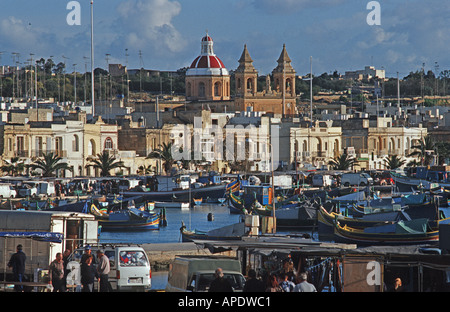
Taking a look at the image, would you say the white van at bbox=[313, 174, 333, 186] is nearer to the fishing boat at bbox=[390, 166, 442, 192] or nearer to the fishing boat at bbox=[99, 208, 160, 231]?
the fishing boat at bbox=[390, 166, 442, 192]

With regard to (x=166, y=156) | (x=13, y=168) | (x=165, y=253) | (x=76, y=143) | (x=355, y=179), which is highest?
(x=76, y=143)

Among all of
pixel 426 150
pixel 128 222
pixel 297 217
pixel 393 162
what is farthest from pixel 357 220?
pixel 393 162

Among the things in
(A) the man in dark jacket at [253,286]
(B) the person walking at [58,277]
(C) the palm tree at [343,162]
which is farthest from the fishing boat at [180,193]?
(A) the man in dark jacket at [253,286]

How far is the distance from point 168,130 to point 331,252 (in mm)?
56326

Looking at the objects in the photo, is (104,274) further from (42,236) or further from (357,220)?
(357,220)

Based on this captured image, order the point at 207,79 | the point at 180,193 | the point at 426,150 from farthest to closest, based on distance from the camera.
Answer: the point at 207,79
the point at 426,150
the point at 180,193

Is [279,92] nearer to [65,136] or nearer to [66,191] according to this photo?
[65,136]

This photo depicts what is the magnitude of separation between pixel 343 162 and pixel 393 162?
638 centimetres

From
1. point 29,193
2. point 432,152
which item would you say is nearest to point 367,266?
point 29,193

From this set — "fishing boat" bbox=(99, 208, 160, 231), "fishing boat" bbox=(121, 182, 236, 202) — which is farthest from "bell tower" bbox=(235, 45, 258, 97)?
"fishing boat" bbox=(99, 208, 160, 231)

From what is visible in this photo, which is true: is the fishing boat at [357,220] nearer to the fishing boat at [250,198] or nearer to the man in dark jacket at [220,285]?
the fishing boat at [250,198]

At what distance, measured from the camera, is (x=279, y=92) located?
10944cm

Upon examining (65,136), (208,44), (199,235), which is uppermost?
(208,44)

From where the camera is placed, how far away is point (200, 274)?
53.5 feet
